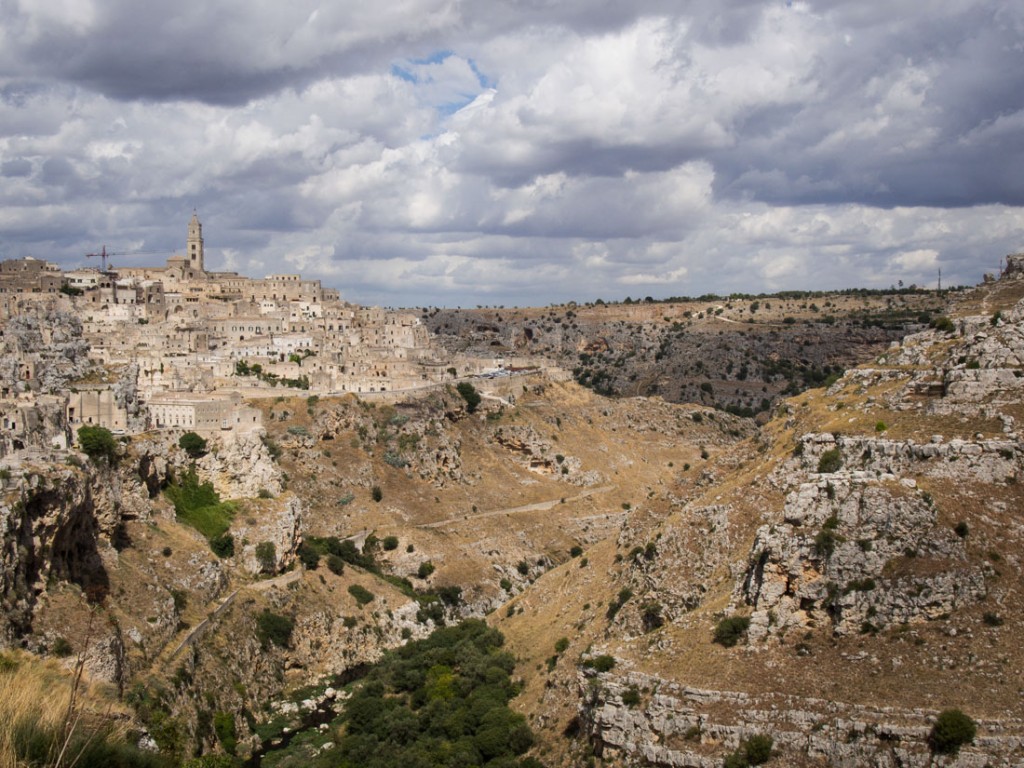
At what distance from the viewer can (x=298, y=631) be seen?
52.7 meters

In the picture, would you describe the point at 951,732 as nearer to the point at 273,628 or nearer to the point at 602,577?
the point at 602,577

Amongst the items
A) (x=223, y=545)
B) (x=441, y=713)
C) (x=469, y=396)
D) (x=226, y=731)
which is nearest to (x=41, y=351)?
(x=223, y=545)

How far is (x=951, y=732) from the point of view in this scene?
21.0 m

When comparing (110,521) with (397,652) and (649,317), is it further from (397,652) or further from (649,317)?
(649,317)

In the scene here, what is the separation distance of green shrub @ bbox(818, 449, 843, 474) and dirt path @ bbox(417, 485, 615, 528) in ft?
141

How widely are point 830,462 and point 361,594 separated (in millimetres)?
34607

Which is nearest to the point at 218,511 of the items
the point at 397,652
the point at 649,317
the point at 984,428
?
the point at 397,652

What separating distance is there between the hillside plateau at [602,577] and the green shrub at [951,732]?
0.23 m

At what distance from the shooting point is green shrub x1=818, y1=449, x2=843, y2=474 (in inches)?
1191

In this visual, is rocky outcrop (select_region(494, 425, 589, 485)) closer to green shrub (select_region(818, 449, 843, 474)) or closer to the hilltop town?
the hilltop town

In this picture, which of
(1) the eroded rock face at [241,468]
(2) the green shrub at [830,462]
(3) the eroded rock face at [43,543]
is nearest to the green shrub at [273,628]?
(1) the eroded rock face at [241,468]

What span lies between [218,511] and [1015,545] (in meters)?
42.0

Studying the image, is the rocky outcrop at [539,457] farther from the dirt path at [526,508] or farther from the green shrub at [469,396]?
the green shrub at [469,396]

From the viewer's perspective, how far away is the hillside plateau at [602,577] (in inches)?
943
